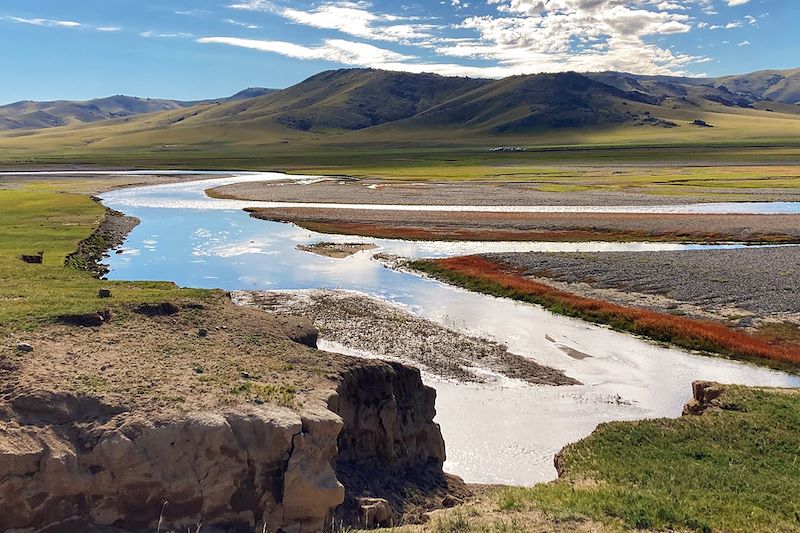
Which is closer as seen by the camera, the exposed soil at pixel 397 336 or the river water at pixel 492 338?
the river water at pixel 492 338

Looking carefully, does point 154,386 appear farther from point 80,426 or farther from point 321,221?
point 321,221

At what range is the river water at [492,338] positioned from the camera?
2597 centimetres

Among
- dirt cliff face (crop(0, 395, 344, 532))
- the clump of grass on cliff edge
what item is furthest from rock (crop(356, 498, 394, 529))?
the clump of grass on cliff edge

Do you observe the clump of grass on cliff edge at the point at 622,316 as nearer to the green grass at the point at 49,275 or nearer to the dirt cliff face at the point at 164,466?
the green grass at the point at 49,275

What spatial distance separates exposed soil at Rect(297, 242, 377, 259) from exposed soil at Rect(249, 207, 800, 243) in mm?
6119

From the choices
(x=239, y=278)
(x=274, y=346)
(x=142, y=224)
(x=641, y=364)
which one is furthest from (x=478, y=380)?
(x=142, y=224)

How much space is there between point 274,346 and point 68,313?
317 inches

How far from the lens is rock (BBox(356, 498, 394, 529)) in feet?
56.5

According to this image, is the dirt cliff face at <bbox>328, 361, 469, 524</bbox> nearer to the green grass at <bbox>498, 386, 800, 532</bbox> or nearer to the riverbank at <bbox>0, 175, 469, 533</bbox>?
the riverbank at <bbox>0, 175, 469, 533</bbox>

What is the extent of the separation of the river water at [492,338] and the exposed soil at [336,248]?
122 centimetres

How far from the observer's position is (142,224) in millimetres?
84125

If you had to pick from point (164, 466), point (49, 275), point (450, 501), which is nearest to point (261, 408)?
point (164, 466)

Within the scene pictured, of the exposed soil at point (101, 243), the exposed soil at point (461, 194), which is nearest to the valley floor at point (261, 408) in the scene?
the exposed soil at point (101, 243)

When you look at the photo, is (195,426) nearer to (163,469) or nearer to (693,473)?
(163,469)
